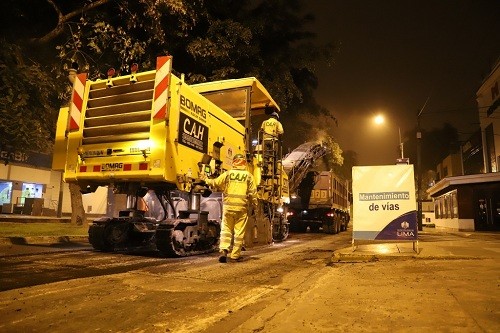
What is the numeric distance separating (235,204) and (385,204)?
2.93 m

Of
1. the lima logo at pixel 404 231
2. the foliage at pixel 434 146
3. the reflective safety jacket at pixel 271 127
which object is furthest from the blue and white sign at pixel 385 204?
the foliage at pixel 434 146

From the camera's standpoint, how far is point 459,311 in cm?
337

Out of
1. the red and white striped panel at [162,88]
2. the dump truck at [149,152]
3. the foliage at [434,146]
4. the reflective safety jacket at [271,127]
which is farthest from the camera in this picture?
the foliage at [434,146]

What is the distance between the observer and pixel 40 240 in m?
10.2

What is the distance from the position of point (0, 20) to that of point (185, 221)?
751 cm

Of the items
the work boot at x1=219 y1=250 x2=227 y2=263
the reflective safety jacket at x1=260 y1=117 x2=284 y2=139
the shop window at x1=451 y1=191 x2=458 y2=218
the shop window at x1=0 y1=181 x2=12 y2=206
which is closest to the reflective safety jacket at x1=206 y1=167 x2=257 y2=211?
the work boot at x1=219 y1=250 x2=227 y2=263

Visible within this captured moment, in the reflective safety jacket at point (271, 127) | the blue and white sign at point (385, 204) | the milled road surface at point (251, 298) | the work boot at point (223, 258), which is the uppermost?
the reflective safety jacket at point (271, 127)

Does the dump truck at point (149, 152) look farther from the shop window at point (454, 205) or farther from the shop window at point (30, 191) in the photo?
the shop window at point (30, 191)

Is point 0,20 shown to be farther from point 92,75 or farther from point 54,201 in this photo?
point 54,201

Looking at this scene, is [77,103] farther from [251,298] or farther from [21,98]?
[251,298]

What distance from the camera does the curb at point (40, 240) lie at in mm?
9420

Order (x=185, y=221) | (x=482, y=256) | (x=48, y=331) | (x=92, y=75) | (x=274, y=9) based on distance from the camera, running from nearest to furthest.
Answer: (x=48, y=331), (x=482, y=256), (x=185, y=221), (x=92, y=75), (x=274, y=9)

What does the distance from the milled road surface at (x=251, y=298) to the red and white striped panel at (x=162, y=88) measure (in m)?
2.58

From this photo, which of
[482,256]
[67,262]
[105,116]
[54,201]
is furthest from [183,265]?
[54,201]
